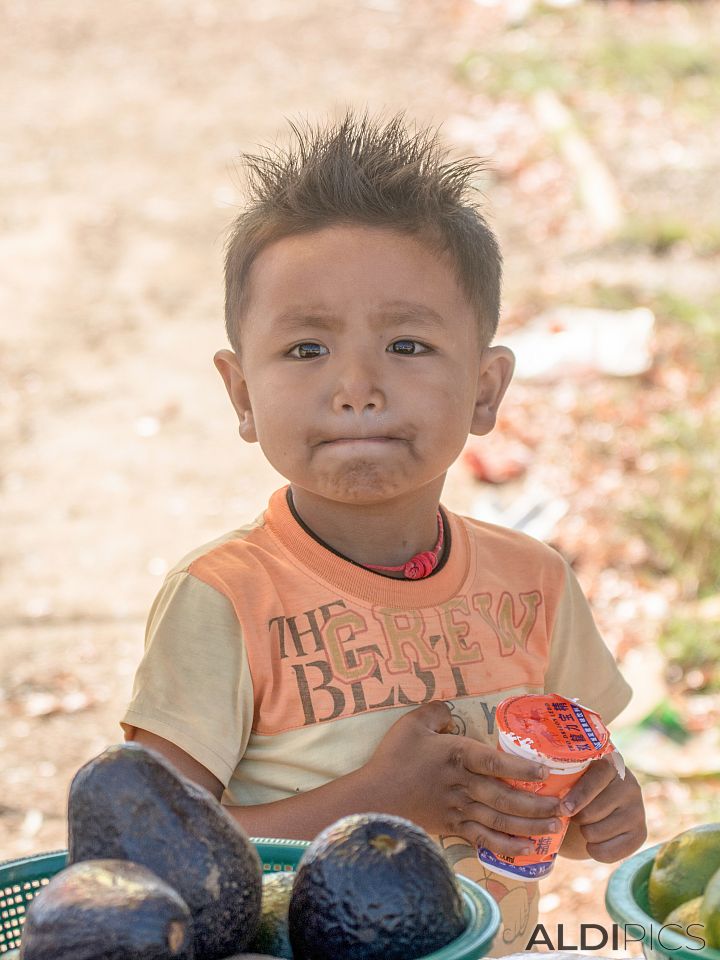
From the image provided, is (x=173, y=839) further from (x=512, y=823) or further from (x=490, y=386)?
(x=490, y=386)

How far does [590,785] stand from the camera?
1.83m

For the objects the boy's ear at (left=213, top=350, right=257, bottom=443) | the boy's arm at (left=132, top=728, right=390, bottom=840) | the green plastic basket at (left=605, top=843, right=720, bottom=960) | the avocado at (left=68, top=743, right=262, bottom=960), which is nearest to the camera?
the avocado at (left=68, top=743, right=262, bottom=960)

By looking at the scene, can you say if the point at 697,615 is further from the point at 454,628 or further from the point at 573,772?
the point at 573,772

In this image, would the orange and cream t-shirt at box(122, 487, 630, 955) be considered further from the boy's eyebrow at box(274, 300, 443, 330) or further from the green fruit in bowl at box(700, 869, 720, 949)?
the green fruit in bowl at box(700, 869, 720, 949)

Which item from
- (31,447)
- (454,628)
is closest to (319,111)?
(31,447)

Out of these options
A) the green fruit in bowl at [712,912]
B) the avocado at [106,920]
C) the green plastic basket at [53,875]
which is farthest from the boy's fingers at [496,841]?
the avocado at [106,920]

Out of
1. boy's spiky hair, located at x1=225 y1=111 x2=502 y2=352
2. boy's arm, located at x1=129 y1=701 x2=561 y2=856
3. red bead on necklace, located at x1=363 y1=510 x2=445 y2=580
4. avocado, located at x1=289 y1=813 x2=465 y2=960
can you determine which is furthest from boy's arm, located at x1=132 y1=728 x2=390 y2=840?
boy's spiky hair, located at x1=225 y1=111 x2=502 y2=352

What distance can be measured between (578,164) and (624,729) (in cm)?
640

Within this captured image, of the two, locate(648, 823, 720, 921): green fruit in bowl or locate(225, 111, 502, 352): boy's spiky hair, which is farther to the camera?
locate(225, 111, 502, 352): boy's spiky hair

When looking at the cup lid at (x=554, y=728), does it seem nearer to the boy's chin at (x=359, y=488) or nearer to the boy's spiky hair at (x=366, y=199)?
the boy's chin at (x=359, y=488)

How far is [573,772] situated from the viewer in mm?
1733

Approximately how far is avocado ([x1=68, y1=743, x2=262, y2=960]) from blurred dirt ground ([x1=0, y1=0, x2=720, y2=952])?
9.56 ft

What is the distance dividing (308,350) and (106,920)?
3.70ft

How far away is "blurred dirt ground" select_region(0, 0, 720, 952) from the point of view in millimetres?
5422
